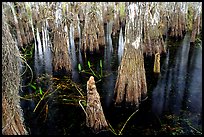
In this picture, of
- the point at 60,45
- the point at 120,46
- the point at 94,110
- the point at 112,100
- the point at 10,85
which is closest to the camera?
the point at 10,85

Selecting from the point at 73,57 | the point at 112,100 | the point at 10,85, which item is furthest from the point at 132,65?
the point at 73,57

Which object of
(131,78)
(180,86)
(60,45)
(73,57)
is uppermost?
(60,45)

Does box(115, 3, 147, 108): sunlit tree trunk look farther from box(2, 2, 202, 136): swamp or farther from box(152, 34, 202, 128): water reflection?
box(152, 34, 202, 128): water reflection

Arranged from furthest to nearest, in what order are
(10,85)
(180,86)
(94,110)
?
(180,86), (94,110), (10,85)

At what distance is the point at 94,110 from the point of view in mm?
6051

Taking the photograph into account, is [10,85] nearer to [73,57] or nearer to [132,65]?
[132,65]

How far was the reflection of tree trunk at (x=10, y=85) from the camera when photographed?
389 cm

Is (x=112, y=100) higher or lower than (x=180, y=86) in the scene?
lower

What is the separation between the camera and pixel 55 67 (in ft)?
33.7

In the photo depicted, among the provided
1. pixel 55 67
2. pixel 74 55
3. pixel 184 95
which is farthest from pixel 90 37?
pixel 184 95

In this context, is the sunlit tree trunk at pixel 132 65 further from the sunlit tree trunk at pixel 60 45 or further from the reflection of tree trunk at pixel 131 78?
the sunlit tree trunk at pixel 60 45

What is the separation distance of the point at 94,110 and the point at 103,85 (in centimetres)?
297

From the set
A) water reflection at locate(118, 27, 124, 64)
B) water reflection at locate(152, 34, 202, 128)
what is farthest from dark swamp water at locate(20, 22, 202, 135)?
water reflection at locate(118, 27, 124, 64)

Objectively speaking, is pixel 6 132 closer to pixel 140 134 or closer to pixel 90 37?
pixel 140 134
